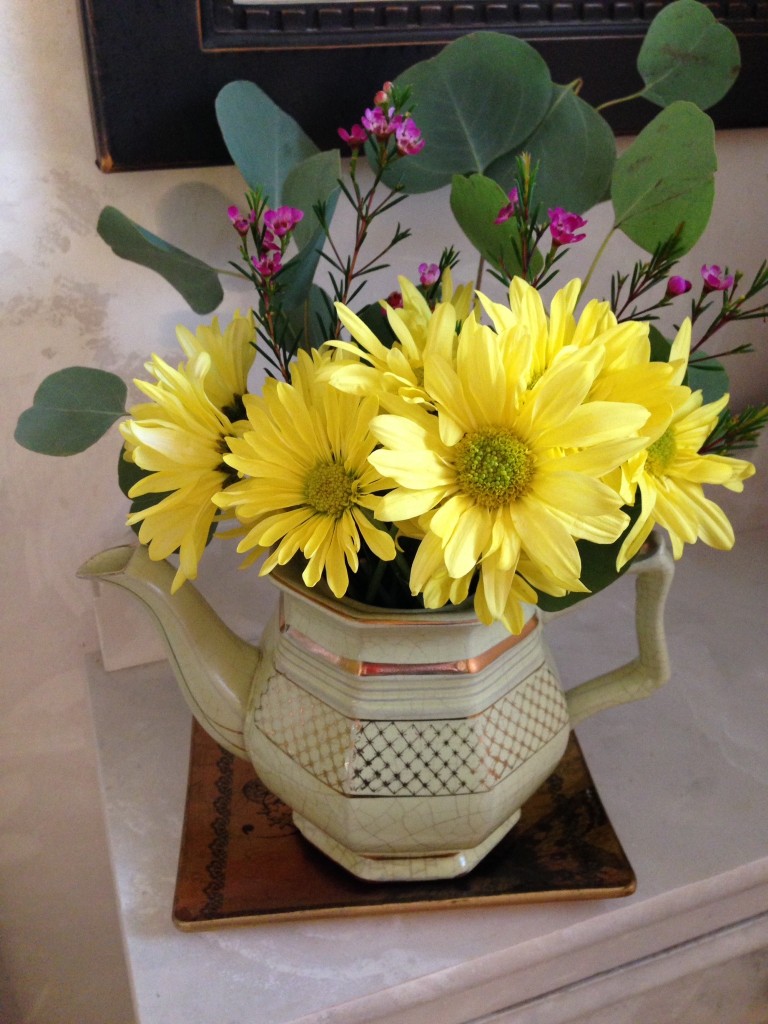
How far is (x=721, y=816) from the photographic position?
1.89 feet

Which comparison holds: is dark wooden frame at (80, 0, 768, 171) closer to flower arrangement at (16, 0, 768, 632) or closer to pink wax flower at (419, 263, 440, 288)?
flower arrangement at (16, 0, 768, 632)

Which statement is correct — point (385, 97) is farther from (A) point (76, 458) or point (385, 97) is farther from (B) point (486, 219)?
(A) point (76, 458)

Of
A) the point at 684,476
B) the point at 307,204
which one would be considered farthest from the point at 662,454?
the point at 307,204

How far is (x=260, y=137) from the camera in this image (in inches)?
20.3

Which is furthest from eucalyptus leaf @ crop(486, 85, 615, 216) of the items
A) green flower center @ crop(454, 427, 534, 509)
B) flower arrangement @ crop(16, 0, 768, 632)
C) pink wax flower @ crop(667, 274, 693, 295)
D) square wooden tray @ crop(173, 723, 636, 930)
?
square wooden tray @ crop(173, 723, 636, 930)

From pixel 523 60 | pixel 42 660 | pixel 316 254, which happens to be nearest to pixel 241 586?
pixel 42 660

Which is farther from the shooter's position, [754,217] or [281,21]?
[754,217]

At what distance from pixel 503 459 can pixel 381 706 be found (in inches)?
6.5

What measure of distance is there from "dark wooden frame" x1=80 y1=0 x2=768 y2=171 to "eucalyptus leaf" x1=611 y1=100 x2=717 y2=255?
0.41ft

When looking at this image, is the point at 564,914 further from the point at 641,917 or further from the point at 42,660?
the point at 42,660

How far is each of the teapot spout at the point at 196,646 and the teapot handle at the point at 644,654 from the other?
19 centimetres

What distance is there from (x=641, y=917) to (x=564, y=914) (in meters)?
0.05

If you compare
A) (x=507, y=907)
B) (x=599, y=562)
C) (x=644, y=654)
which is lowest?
(x=507, y=907)

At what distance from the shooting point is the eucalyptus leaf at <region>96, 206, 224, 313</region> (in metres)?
0.47
